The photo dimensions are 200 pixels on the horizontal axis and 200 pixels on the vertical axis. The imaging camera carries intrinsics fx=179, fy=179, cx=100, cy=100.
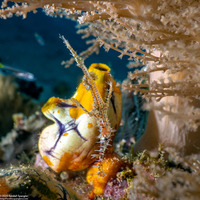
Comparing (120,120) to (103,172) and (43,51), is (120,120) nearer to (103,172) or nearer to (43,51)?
(103,172)

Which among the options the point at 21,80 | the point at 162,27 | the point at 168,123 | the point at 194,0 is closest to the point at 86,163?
the point at 168,123

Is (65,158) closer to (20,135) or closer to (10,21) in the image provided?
(20,135)

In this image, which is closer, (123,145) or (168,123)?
(168,123)

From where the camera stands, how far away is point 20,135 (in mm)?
2553

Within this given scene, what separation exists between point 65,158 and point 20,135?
1.30 metres

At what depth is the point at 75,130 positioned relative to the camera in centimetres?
153

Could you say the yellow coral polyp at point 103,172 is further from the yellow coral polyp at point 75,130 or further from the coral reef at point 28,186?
the coral reef at point 28,186

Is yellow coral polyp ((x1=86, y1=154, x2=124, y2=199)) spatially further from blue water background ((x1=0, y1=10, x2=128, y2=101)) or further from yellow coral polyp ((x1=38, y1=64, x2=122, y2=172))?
blue water background ((x1=0, y1=10, x2=128, y2=101))

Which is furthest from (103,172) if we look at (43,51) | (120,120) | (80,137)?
(43,51)

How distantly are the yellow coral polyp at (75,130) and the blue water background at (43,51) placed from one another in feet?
30.1

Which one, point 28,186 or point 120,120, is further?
point 120,120

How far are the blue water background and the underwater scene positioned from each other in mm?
8551

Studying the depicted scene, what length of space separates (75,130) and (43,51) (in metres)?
10.9

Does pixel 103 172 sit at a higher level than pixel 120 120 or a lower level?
lower
